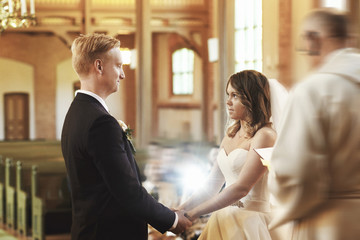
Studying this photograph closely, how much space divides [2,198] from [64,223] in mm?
1443

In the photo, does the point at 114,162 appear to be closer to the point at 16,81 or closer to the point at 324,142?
the point at 324,142

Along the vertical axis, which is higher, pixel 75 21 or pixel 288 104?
pixel 75 21

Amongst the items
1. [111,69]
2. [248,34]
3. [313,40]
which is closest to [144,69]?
[248,34]

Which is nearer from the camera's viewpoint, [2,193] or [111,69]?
[111,69]

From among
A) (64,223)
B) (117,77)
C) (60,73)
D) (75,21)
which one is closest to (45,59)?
(60,73)

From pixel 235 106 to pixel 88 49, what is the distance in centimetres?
70

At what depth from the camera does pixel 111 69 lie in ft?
7.68

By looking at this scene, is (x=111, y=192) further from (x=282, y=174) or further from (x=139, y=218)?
(x=282, y=174)

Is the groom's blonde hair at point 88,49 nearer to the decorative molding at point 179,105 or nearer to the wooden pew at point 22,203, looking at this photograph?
the wooden pew at point 22,203

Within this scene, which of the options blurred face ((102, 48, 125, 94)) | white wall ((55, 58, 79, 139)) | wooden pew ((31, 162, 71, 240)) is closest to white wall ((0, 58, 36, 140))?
white wall ((55, 58, 79, 139))

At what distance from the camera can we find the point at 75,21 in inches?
529

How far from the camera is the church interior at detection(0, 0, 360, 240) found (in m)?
6.43

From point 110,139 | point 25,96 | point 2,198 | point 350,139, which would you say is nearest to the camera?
point 350,139

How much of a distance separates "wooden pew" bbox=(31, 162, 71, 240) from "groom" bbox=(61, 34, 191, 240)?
4.27 meters
